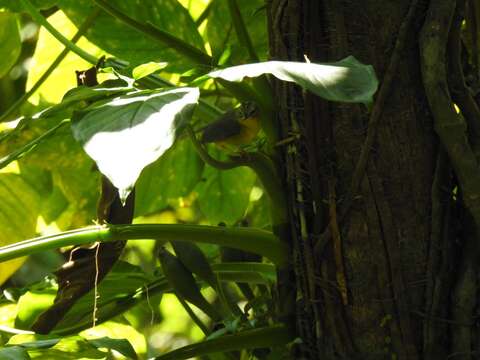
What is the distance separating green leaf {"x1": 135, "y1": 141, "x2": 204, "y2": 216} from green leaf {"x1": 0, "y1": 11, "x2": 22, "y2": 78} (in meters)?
0.22

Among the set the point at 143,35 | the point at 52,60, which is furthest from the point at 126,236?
the point at 52,60

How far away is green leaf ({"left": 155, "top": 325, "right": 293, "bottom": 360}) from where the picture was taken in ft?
2.17

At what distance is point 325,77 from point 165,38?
282 millimetres

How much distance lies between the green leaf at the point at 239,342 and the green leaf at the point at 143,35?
1.03ft

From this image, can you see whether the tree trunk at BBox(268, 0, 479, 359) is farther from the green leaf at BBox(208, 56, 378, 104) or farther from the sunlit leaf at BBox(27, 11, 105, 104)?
the sunlit leaf at BBox(27, 11, 105, 104)

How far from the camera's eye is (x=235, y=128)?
2.22ft

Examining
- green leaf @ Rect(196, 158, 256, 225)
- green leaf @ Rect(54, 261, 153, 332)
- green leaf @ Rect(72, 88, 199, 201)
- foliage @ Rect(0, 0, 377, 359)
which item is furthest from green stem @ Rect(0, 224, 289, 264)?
green leaf @ Rect(196, 158, 256, 225)

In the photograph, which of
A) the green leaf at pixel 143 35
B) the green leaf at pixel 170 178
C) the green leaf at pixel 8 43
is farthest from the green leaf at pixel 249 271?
the green leaf at pixel 8 43

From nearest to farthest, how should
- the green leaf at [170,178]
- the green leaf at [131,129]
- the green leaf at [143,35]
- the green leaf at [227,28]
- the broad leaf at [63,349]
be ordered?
1. the green leaf at [131,129]
2. the broad leaf at [63,349]
3. the green leaf at [143,35]
4. the green leaf at [227,28]
5. the green leaf at [170,178]

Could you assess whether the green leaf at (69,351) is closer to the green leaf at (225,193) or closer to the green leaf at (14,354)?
the green leaf at (14,354)

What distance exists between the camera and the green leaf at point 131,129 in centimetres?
46

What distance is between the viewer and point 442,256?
0.65 m

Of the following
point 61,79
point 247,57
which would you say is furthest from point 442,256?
point 61,79

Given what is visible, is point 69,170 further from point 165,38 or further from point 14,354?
point 14,354
